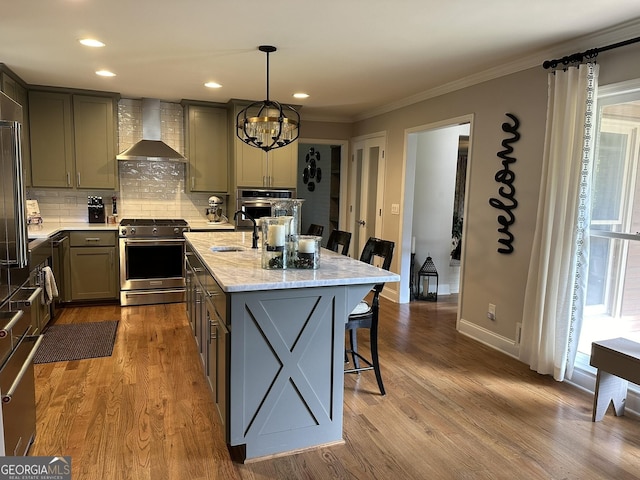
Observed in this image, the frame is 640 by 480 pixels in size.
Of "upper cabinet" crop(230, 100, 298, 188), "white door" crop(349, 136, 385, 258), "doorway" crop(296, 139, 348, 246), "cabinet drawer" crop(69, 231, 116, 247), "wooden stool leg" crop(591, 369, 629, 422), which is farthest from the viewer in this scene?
"doorway" crop(296, 139, 348, 246)

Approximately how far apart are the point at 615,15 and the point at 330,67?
2079mm

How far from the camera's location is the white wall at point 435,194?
5.65 metres

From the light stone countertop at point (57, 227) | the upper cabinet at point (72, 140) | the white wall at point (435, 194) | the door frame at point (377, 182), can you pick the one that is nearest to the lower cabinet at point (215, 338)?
the light stone countertop at point (57, 227)

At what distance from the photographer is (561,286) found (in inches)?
122

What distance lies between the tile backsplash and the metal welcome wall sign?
12.1 ft

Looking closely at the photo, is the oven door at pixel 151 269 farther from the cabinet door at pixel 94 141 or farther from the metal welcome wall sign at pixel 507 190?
the metal welcome wall sign at pixel 507 190

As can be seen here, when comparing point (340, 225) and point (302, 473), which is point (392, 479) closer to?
point (302, 473)

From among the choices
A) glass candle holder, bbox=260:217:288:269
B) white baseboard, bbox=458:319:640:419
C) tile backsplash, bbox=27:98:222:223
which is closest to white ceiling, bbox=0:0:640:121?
tile backsplash, bbox=27:98:222:223

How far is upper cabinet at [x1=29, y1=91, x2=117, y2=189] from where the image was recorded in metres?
4.86

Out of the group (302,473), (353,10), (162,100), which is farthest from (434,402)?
(162,100)

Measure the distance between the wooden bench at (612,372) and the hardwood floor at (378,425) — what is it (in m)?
0.09

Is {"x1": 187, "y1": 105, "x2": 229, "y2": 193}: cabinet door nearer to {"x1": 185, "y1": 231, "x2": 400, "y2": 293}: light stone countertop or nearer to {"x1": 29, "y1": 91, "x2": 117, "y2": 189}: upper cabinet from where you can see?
{"x1": 29, "y1": 91, "x2": 117, "y2": 189}: upper cabinet

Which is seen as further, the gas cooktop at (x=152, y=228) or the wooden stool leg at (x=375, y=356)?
the gas cooktop at (x=152, y=228)

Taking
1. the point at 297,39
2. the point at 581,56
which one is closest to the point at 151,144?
the point at 297,39
